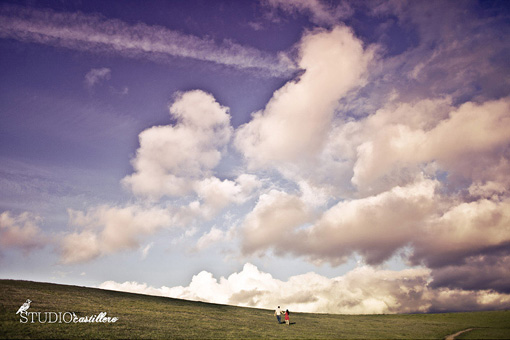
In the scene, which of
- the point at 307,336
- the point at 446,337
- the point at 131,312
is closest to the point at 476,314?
the point at 446,337

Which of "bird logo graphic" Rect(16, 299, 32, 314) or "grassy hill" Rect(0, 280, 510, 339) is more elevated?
"bird logo graphic" Rect(16, 299, 32, 314)

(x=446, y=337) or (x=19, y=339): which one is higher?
(x=19, y=339)

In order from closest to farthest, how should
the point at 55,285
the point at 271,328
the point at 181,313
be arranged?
the point at 271,328 → the point at 181,313 → the point at 55,285

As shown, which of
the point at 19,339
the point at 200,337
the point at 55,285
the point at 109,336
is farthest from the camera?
the point at 55,285

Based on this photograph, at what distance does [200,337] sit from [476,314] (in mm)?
65412

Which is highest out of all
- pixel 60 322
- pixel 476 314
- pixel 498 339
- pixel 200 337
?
pixel 60 322

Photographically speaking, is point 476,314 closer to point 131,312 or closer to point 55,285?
point 131,312

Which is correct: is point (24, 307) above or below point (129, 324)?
above

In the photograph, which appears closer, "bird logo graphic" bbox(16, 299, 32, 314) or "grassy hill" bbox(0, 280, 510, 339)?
"grassy hill" bbox(0, 280, 510, 339)

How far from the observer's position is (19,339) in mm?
23594

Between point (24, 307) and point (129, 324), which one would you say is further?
point (129, 324)

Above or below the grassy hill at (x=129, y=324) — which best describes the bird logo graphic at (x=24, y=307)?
above

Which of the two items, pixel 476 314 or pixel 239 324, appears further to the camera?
pixel 476 314

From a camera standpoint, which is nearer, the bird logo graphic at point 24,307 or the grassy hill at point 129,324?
the grassy hill at point 129,324
